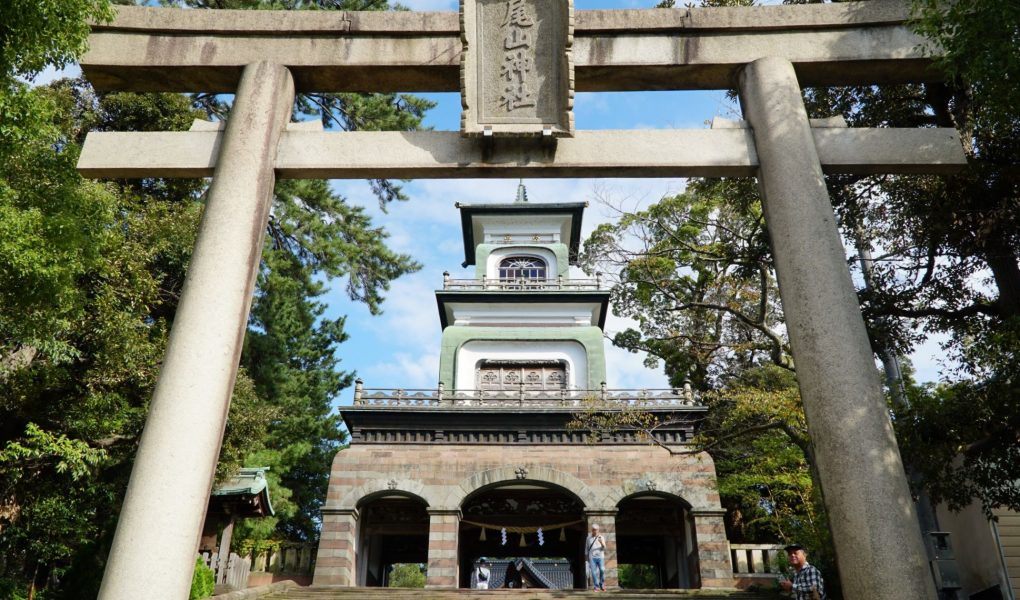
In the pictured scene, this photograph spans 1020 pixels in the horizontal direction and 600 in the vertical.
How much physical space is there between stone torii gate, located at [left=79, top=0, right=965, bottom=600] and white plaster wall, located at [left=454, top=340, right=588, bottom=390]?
1200 centimetres

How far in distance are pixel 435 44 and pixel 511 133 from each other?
1251 millimetres

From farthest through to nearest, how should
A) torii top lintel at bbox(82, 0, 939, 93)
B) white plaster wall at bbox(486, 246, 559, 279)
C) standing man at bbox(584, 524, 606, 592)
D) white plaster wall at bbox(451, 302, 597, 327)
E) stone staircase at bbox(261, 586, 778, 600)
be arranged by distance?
1. white plaster wall at bbox(486, 246, 559, 279)
2. white plaster wall at bbox(451, 302, 597, 327)
3. standing man at bbox(584, 524, 606, 592)
4. stone staircase at bbox(261, 586, 778, 600)
5. torii top lintel at bbox(82, 0, 939, 93)

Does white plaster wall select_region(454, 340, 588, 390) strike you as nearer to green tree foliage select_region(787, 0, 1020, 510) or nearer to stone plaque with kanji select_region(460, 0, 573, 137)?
green tree foliage select_region(787, 0, 1020, 510)

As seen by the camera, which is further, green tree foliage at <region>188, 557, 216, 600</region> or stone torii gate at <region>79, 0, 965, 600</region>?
green tree foliage at <region>188, 557, 216, 600</region>

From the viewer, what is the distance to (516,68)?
20.4ft

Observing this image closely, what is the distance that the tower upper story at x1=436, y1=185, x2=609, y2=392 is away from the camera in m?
18.0

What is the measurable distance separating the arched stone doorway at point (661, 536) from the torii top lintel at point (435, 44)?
10.7m

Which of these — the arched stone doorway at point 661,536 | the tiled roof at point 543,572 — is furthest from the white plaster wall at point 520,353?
the tiled roof at point 543,572

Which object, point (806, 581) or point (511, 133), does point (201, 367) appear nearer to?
point (511, 133)

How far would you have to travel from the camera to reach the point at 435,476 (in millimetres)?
15172

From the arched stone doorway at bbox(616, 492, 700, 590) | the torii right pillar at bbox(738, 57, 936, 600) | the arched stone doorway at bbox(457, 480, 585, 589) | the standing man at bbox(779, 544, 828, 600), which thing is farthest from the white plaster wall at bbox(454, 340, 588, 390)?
→ the torii right pillar at bbox(738, 57, 936, 600)

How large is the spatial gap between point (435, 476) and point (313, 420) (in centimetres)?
871

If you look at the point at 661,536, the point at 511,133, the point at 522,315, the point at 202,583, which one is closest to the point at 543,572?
the point at 661,536

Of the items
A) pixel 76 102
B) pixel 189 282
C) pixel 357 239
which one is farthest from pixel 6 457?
pixel 357 239
